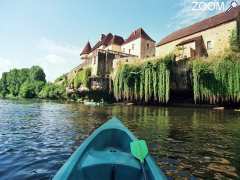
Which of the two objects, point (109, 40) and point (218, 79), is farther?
point (109, 40)

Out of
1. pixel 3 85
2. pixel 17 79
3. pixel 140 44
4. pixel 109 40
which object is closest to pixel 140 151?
pixel 140 44

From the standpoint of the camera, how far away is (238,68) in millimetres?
27547

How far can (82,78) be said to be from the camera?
43.9 meters

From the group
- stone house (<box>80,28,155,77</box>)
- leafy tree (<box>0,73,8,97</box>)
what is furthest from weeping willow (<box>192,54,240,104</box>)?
leafy tree (<box>0,73,8,97</box>)

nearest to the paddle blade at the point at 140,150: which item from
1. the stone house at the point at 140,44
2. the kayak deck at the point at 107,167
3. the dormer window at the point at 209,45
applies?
the kayak deck at the point at 107,167

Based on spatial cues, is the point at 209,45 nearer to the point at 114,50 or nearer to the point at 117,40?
the point at 114,50

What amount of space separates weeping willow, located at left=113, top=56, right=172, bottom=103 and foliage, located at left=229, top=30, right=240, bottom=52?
8054mm

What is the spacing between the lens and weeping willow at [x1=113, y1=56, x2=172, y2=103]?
30.8 metres

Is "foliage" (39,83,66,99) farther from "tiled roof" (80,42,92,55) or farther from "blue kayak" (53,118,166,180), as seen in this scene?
"blue kayak" (53,118,166,180)

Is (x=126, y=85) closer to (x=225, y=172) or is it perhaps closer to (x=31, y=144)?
(x=31, y=144)

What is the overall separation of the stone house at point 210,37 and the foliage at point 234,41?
697mm

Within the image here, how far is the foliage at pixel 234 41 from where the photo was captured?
3152 cm

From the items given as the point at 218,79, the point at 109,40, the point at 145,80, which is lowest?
the point at 218,79

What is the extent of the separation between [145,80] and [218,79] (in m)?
8.57
